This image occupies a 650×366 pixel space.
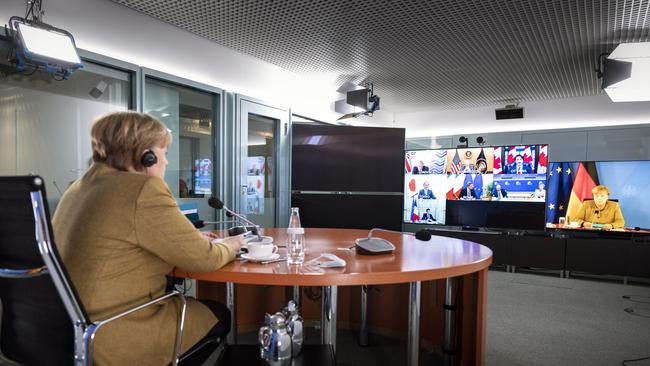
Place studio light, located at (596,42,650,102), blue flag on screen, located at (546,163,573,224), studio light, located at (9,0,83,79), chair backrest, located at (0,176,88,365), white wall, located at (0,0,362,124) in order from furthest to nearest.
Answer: blue flag on screen, located at (546,163,573,224) < studio light, located at (596,42,650,102) < white wall, located at (0,0,362,124) < studio light, located at (9,0,83,79) < chair backrest, located at (0,176,88,365)

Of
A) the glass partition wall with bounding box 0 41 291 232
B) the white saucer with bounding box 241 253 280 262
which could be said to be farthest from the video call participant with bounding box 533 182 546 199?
the white saucer with bounding box 241 253 280 262

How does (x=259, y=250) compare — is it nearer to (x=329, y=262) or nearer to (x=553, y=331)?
(x=329, y=262)

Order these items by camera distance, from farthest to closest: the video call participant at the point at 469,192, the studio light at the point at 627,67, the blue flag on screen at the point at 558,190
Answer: the video call participant at the point at 469,192
the blue flag on screen at the point at 558,190
the studio light at the point at 627,67

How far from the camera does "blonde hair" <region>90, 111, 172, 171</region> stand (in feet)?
4.25

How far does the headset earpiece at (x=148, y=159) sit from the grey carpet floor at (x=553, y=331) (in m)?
1.82

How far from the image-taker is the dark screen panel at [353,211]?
4.21 metres

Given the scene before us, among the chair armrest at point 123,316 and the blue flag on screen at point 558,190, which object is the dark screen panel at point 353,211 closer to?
the blue flag on screen at point 558,190

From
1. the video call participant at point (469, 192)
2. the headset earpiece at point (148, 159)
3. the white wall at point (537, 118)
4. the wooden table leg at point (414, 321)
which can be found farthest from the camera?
the video call participant at point (469, 192)

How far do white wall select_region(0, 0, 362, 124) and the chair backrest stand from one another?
2102mm

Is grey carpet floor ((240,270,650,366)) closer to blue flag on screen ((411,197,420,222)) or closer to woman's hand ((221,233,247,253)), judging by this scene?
woman's hand ((221,233,247,253))

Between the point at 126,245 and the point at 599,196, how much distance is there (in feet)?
19.6

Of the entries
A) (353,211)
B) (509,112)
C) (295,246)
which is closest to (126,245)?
(295,246)

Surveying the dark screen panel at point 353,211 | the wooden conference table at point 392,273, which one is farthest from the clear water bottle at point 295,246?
the dark screen panel at point 353,211

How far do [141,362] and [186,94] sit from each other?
9.69 ft
